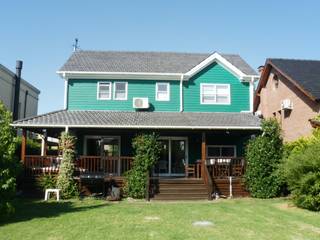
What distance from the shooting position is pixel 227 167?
18.7 metres

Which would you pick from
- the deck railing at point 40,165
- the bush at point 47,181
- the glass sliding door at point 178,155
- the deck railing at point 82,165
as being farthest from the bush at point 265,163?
the deck railing at point 40,165

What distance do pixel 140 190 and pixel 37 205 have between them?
14.9ft

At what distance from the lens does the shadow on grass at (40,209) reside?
11461 millimetres

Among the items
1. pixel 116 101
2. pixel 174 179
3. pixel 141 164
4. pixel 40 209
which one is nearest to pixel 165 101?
pixel 116 101

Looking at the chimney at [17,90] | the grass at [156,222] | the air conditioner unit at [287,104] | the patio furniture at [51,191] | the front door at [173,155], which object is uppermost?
the chimney at [17,90]

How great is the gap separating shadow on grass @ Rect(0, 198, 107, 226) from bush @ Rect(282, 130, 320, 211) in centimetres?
697

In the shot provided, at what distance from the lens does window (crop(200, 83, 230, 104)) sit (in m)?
22.2

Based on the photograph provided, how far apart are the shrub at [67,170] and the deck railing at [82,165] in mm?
679

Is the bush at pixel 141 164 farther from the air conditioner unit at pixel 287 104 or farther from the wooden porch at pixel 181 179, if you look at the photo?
the air conditioner unit at pixel 287 104

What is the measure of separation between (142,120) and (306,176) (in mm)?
8493

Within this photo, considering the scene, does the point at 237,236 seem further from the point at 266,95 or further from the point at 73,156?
the point at 266,95

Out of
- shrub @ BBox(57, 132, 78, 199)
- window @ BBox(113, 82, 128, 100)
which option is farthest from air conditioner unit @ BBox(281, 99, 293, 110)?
shrub @ BBox(57, 132, 78, 199)

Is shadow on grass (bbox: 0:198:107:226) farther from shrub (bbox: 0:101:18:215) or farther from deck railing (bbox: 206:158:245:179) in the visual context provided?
deck railing (bbox: 206:158:245:179)

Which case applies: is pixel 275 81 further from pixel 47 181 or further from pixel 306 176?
pixel 47 181
